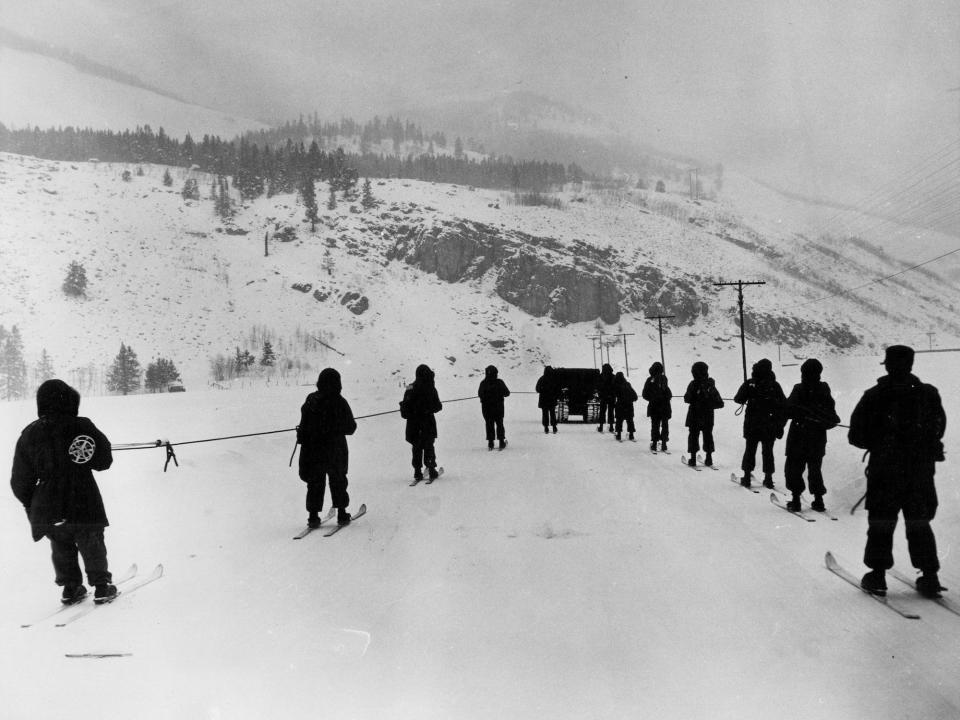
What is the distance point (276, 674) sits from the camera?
3.23 metres

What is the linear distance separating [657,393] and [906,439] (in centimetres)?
765

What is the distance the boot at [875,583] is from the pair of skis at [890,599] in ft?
0.07

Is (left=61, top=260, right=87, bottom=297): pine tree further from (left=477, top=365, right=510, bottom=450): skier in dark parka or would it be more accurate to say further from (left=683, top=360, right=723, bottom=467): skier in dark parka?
(left=683, top=360, right=723, bottom=467): skier in dark parka

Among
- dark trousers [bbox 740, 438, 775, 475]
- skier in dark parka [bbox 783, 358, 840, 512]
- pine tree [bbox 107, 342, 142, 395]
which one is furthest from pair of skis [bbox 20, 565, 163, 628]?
pine tree [bbox 107, 342, 142, 395]

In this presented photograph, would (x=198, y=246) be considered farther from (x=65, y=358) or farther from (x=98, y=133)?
(x=98, y=133)

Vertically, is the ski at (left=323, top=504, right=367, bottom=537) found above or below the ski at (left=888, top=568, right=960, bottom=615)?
below

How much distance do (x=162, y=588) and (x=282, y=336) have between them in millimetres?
65660

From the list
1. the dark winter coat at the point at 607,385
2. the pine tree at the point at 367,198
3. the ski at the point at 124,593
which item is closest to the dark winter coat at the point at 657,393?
the dark winter coat at the point at 607,385

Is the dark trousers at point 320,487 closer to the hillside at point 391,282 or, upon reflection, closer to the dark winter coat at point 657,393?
the dark winter coat at point 657,393

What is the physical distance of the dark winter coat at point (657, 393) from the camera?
38.7 ft

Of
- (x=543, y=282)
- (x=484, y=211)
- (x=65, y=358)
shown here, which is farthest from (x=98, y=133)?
(x=543, y=282)

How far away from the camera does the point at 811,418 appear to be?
279 inches

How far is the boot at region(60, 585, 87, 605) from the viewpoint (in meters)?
4.74

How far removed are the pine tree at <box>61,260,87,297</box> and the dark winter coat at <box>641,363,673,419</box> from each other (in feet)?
224
